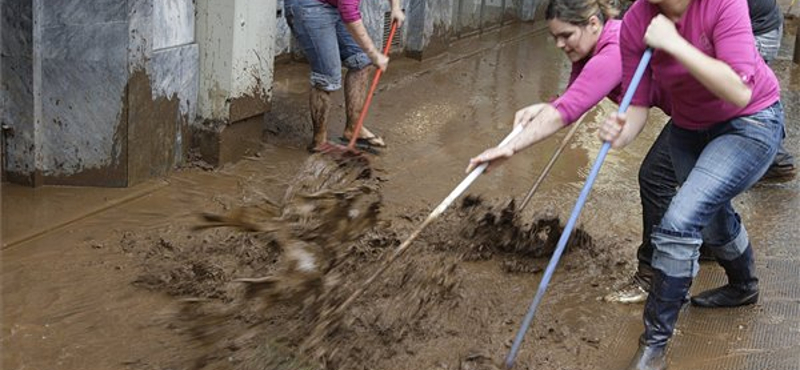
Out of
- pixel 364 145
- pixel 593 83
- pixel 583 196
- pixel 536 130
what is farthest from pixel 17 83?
pixel 583 196

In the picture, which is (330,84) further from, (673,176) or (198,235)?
(673,176)

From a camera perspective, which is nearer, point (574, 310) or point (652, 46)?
point (652, 46)

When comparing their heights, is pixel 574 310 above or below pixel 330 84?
below

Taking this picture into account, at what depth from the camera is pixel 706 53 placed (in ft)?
12.9

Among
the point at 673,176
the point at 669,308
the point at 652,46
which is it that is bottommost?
the point at 669,308

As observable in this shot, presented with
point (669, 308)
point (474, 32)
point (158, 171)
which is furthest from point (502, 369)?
point (474, 32)

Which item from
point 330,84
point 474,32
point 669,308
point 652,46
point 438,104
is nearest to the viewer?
point 652,46

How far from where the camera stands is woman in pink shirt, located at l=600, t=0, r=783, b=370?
3762 mm

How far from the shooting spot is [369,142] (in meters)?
7.42

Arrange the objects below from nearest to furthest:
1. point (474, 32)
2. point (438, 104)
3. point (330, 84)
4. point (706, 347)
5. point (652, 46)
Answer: point (652, 46) < point (706, 347) < point (330, 84) < point (438, 104) < point (474, 32)

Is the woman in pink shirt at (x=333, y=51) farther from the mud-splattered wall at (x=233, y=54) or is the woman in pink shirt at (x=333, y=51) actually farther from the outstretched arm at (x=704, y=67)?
the outstretched arm at (x=704, y=67)

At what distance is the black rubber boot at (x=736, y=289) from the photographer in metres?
5.00

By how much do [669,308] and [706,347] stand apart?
23.2 inches

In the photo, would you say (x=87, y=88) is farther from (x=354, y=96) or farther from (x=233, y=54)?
(x=354, y=96)
